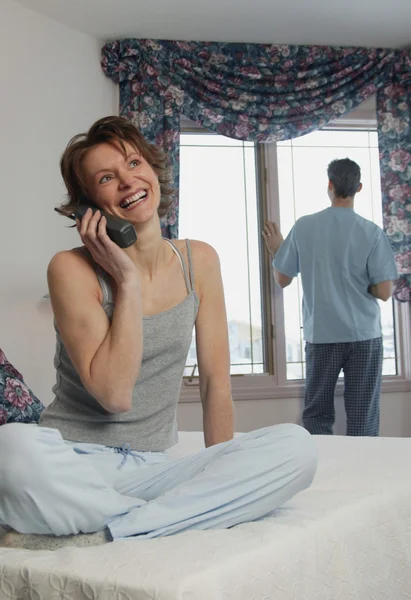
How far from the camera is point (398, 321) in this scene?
4.43 metres

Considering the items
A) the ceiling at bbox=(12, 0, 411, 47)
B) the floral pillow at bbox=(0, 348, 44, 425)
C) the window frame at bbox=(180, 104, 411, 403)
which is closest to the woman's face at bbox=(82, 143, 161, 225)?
the floral pillow at bbox=(0, 348, 44, 425)

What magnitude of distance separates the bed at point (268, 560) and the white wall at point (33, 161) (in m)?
2.20

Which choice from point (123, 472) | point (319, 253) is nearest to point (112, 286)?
point (123, 472)

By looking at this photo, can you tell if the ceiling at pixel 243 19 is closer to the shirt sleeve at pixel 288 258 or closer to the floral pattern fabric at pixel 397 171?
the floral pattern fabric at pixel 397 171

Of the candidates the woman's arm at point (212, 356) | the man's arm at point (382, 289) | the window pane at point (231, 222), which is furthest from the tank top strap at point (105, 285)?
the window pane at point (231, 222)

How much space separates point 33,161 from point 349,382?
6.22 ft

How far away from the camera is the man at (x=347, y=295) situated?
3.78 metres

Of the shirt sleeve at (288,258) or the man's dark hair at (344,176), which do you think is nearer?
the man's dark hair at (344,176)

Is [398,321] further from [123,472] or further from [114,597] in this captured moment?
[114,597]

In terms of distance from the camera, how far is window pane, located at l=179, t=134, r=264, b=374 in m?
4.29

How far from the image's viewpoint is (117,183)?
170cm

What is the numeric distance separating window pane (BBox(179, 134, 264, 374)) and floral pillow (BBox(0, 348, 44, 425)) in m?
1.96

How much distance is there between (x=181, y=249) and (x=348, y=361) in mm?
2181

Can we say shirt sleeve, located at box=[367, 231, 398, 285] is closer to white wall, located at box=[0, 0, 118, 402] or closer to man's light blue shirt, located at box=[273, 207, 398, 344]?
man's light blue shirt, located at box=[273, 207, 398, 344]
